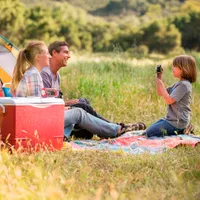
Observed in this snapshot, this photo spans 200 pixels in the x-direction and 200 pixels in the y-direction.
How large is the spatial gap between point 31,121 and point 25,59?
678 mm

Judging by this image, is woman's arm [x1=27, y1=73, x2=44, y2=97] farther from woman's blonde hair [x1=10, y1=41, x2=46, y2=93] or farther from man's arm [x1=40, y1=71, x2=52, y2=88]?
man's arm [x1=40, y1=71, x2=52, y2=88]

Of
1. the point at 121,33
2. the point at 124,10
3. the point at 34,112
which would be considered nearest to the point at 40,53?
the point at 34,112

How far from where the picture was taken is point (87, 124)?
17.8 feet

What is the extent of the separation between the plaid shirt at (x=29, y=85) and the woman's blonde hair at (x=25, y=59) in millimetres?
78

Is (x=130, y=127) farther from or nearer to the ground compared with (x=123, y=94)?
nearer to the ground

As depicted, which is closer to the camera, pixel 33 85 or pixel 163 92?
pixel 33 85

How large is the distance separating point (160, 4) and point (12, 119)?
209 ft

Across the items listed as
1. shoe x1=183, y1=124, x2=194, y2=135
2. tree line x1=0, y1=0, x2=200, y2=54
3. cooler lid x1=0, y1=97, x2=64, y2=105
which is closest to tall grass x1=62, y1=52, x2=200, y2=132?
shoe x1=183, y1=124, x2=194, y2=135

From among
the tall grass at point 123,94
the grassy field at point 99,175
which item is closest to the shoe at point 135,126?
the tall grass at point 123,94

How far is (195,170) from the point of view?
3840 millimetres

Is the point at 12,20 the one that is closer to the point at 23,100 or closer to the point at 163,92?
the point at 163,92

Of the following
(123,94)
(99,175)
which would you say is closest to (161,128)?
(99,175)

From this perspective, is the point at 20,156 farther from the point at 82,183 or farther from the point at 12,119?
the point at 82,183

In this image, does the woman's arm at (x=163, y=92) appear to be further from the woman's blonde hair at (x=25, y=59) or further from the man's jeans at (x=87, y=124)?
the woman's blonde hair at (x=25, y=59)
